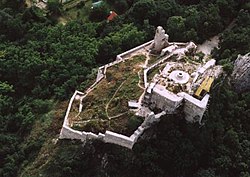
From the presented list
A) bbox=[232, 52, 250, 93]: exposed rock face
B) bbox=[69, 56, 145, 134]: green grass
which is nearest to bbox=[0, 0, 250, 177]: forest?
bbox=[232, 52, 250, 93]: exposed rock face

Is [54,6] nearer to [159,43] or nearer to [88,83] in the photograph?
[88,83]

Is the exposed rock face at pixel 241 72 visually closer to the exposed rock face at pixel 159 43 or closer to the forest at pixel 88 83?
the forest at pixel 88 83

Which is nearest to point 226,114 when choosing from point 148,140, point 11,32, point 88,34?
point 148,140

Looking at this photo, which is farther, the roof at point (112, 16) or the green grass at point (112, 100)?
the roof at point (112, 16)

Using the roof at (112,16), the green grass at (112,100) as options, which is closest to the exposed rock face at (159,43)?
the green grass at (112,100)

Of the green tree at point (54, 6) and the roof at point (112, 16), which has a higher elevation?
the green tree at point (54, 6)

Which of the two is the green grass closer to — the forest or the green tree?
the forest

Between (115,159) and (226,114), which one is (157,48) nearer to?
(226,114)
